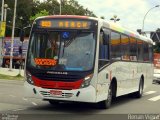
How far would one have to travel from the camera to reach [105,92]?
1605 cm

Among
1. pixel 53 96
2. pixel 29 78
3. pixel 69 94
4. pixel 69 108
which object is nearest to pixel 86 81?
pixel 69 94

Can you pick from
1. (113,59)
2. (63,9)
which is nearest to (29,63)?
(113,59)

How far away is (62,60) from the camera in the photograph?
1482 cm

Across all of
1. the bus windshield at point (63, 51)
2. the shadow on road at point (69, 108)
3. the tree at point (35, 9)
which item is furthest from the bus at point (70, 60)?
the tree at point (35, 9)

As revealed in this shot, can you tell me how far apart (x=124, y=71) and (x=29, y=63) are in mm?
5006

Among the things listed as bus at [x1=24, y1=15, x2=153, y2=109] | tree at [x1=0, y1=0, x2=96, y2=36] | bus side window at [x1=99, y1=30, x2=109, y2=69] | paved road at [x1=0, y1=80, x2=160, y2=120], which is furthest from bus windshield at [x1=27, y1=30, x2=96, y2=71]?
tree at [x1=0, y1=0, x2=96, y2=36]

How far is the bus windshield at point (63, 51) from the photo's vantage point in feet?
48.5

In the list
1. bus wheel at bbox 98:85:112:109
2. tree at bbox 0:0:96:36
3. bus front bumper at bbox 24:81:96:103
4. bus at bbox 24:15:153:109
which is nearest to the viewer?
bus front bumper at bbox 24:81:96:103

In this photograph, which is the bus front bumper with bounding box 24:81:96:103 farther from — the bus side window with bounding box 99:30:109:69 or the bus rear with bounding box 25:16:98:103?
the bus side window with bounding box 99:30:109:69

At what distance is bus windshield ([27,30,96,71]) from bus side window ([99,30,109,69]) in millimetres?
397

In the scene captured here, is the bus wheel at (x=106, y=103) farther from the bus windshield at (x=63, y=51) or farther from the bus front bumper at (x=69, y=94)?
the bus windshield at (x=63, y=51)

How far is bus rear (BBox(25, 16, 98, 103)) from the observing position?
14.6 m

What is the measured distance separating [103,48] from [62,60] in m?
1.54

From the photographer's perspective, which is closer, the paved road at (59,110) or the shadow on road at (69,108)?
the paved road at (59,110)
